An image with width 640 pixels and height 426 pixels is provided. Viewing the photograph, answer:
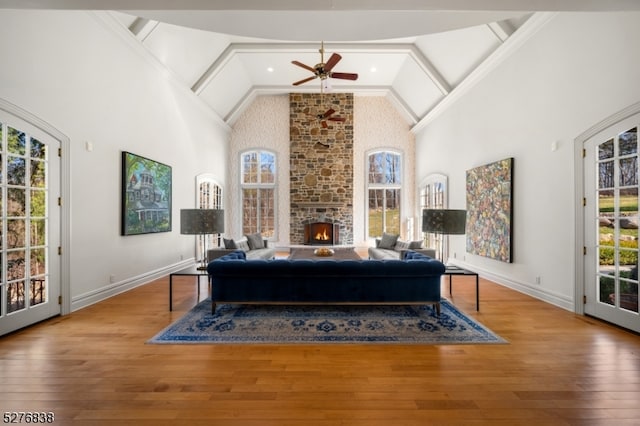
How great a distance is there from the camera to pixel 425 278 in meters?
3.48

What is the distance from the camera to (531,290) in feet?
14.3

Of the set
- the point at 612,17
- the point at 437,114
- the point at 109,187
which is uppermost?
the point at 437,114

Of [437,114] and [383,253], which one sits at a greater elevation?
[437,114]

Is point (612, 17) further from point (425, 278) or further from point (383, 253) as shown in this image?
point (383, 253)

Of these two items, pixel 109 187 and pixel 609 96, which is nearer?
pixel 609 96

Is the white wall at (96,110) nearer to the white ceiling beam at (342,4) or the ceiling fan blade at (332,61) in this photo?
the white ceiling beam at (342,4)

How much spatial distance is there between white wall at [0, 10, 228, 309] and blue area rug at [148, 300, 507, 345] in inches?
68.9

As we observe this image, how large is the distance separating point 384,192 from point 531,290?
571cm

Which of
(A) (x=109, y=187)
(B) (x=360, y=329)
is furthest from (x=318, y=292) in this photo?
(A) (x=109, y=187)

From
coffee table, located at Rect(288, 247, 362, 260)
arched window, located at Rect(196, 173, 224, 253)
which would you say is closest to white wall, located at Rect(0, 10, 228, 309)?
arched window, located at Rect(196, 173, 224, 253)

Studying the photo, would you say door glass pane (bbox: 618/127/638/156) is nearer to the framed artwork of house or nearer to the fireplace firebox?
the framed artwork of house

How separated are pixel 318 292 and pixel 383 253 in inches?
115

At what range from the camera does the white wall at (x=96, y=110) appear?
3189mm

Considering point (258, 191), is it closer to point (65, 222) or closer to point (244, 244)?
point (244, 244)
